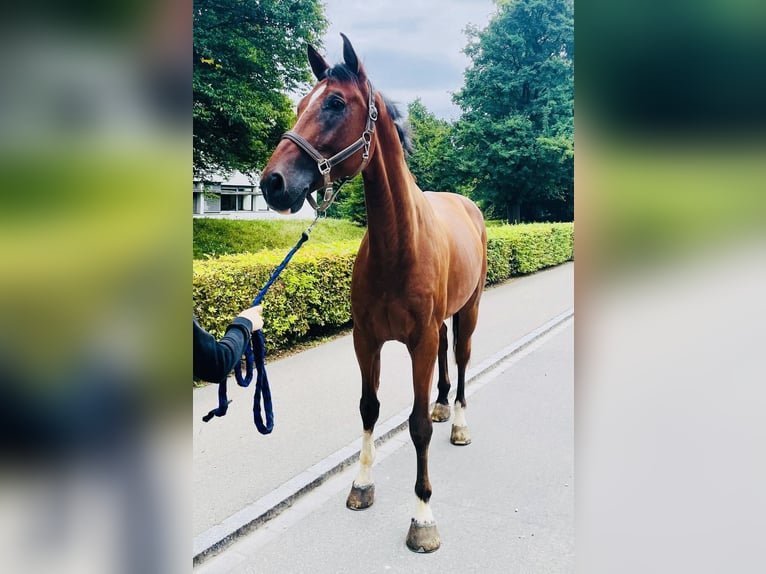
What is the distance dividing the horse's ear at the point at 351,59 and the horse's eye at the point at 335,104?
22cm

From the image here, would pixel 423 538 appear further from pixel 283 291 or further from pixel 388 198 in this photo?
pixel 283 291

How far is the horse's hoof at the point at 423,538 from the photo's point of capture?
10.5ft

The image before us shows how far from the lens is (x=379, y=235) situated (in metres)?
3.12

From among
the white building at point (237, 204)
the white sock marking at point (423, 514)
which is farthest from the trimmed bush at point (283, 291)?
the white building at point (237, 204)

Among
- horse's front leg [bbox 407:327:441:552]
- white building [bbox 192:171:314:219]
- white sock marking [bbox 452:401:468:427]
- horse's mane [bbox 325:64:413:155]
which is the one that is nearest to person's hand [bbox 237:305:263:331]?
horse's mane [bbox 325:64:413:155]

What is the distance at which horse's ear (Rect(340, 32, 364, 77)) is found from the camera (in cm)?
261

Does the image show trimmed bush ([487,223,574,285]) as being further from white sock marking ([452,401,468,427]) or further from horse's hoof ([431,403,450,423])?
white sock marking ([452,401,468,427])

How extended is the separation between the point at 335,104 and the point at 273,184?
59 cm

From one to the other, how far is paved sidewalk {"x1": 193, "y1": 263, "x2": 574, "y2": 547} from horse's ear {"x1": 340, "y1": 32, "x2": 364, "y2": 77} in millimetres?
2782

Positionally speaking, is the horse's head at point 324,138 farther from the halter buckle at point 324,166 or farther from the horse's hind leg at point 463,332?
the horse's hind leg at point 463,332
